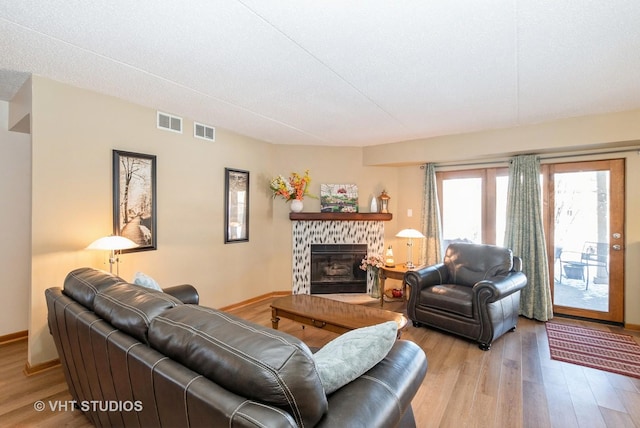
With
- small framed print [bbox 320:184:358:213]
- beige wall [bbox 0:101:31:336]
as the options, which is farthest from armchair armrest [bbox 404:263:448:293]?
beige wall [bbox 0:101:31:336]

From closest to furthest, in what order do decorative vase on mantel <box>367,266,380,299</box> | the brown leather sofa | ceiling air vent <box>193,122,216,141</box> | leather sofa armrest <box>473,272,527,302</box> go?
1. the brown leather sofa
2. leather sofa armrest <box>473,272,527,302</box>
3. ceiling air vent <box>193,122,216,141</box>
4. decorative vase on mantel <box>367,266,380,299</box>

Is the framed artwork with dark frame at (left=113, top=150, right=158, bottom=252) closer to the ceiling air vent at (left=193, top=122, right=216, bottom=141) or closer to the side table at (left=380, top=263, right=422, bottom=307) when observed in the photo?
the ceiling air vent at (left=193, top=122, right=216, bottom=141)

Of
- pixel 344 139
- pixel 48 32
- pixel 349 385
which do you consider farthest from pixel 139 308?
pixel 344 139

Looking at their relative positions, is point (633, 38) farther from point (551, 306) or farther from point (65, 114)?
point (65, 114)

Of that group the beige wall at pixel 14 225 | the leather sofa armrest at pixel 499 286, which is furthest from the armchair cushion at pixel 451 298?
the beige wall at pixel 14 225

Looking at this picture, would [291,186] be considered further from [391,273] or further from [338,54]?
[338,54]

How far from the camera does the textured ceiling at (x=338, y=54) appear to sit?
5.76 feet

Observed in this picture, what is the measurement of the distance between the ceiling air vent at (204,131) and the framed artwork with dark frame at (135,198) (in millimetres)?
674

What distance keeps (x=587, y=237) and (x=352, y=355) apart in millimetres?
4195

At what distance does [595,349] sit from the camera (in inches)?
122

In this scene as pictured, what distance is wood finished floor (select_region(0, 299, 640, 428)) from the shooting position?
2.06m

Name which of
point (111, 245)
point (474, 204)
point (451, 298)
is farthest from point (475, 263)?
point (111, 245)

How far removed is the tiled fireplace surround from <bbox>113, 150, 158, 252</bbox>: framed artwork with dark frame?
7.18 feet

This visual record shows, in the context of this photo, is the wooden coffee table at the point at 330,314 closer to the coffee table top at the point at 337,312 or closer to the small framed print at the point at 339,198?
the coffee table top at the point at 337,312
